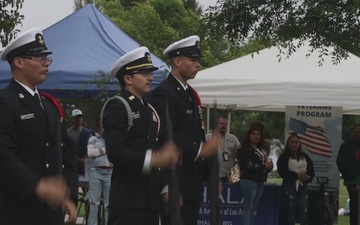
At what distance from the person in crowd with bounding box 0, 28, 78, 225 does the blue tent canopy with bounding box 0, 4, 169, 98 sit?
22.1 ft

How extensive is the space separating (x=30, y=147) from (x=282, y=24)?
7242 mm

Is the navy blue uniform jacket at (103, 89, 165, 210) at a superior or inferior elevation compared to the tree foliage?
inferior

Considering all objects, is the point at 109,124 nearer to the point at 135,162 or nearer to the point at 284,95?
the point at 135,162

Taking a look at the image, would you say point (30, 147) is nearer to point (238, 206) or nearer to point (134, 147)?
point (134, 147)

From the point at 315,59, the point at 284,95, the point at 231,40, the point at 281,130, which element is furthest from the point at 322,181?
the point at 281,130

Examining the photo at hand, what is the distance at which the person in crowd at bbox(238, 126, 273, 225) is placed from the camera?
15.1 meters

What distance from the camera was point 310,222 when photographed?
57.0 feet

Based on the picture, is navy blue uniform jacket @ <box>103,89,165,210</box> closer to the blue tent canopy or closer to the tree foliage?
the tree foliage

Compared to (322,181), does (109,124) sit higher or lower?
higher

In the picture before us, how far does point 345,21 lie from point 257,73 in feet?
10.3

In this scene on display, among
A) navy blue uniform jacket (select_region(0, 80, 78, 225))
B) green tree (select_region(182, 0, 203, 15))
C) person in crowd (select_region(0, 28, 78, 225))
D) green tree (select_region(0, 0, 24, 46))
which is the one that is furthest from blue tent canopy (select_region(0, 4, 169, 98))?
green tree (select_region(182, 0, 203, 15))

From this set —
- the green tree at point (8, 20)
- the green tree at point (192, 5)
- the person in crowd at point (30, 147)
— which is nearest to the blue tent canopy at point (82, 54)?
the green tree at point (8, 20)

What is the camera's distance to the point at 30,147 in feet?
19.5

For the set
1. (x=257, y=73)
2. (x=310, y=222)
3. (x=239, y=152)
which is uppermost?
(x=257, y=73)
